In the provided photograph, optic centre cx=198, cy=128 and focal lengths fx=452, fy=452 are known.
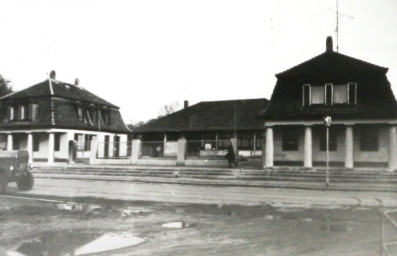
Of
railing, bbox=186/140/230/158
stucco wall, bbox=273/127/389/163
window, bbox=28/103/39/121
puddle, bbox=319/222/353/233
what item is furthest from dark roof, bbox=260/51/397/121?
window, bbox=28/103/39/121

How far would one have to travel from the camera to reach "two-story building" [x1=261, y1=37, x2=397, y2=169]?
89.6 feet

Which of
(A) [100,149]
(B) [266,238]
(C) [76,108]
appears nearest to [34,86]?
(C) [76,108]

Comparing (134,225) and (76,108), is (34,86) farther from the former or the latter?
(134,225)

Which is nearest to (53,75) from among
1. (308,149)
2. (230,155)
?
(230,155)

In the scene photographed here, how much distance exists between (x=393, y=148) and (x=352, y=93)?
14.8ft

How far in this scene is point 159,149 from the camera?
34.1 m

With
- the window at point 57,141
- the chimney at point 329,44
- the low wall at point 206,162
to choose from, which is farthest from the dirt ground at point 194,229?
the window at point 57,141

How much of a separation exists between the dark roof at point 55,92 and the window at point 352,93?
2632 centimetres

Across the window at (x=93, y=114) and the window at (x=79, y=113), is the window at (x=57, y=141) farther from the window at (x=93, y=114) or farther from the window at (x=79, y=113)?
the window at (x=93, y=114)

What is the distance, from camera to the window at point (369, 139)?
28.7 meters

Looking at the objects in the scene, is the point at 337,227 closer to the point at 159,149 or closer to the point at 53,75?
the point at 159,149

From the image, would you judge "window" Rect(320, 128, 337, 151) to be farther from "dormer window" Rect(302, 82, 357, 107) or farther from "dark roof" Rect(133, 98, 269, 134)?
"dark roof" Rect(133, 98, 269, 134)

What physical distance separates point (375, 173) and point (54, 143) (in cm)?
2930

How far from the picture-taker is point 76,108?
145ft
